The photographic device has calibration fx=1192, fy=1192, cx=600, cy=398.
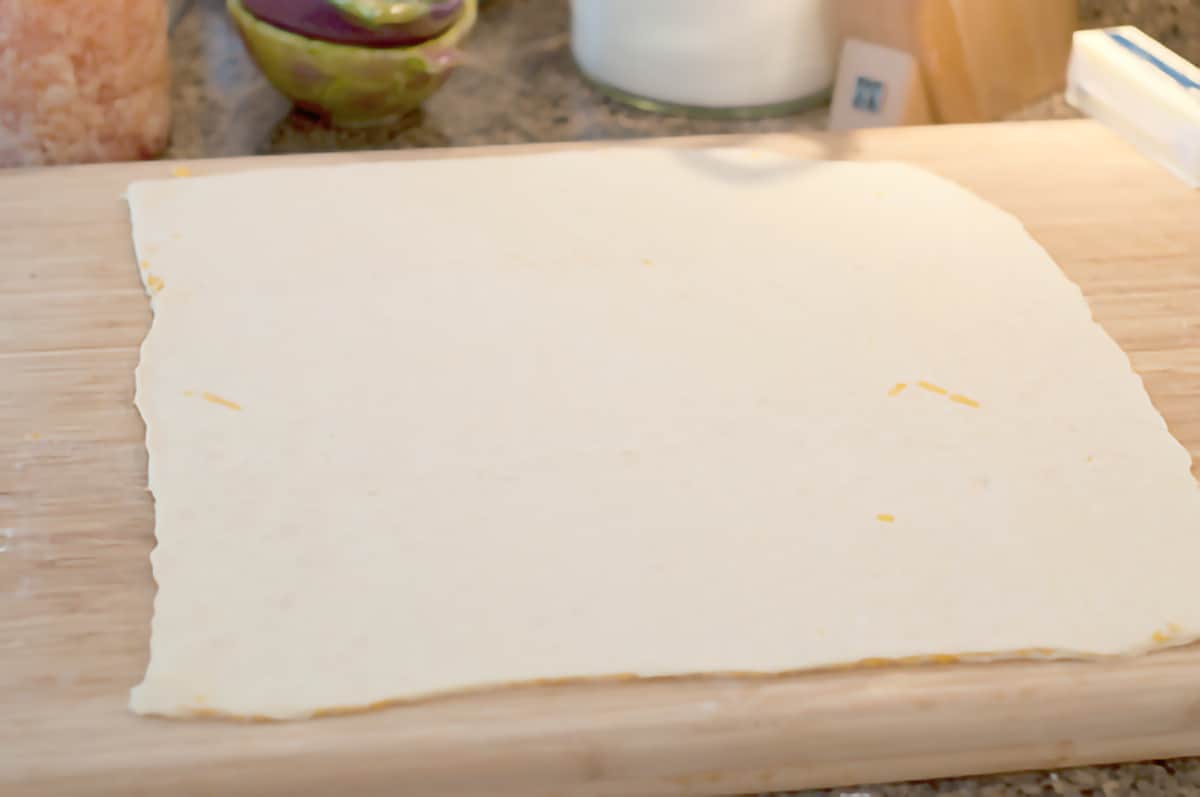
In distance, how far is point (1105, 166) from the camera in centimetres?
93

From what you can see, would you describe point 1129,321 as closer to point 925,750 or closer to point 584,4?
point 925,750

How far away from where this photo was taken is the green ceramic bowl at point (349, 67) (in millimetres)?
932

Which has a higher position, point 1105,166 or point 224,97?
point 1105,166

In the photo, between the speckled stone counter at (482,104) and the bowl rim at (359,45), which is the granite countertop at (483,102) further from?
the bowl rim at (359,45)

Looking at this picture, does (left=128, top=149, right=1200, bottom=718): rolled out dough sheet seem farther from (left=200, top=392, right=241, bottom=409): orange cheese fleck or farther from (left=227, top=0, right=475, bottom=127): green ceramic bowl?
(left=227, top=0, right=475, bottom=127): green ceramic bowl

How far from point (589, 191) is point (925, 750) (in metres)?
0.47

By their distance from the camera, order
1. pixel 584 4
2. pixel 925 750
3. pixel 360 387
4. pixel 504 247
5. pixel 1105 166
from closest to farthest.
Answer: pixel 925 750, pixel 360 387, pixel 504 247, pixel 1105 166, pixel 584 4

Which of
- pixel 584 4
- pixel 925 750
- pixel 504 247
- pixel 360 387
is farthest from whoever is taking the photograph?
pixel 584 4

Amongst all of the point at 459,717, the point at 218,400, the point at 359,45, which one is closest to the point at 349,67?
the point at 359,45

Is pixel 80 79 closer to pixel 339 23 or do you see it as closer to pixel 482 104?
pixel 339 23

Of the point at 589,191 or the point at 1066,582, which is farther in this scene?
the point at 589,191

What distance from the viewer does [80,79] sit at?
0.88 meters

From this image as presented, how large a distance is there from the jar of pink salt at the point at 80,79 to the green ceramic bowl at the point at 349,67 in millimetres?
83

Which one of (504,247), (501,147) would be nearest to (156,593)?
(504,247)
